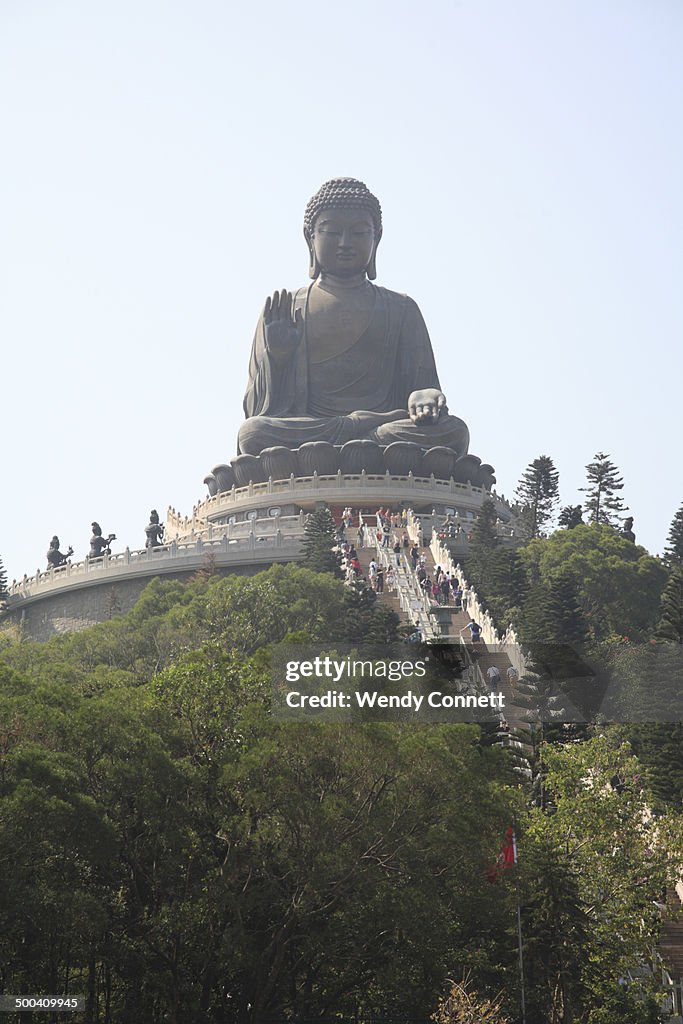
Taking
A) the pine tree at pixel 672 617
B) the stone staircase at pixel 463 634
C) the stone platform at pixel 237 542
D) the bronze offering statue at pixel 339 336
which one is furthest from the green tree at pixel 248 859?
the bronze offering statue at pixel 339 336

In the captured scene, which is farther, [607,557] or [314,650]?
[607,557]

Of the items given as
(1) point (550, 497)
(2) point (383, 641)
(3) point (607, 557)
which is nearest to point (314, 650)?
(2) point (383, 641)

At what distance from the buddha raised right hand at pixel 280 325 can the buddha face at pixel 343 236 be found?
235 cm

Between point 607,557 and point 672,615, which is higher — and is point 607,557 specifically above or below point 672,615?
above

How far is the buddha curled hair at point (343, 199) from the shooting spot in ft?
146

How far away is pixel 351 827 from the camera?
15406 mm

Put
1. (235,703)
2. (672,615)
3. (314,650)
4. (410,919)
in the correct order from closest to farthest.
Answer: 1. (410,919)
2. (235,703)
3. (314,650)
4. (672,615)

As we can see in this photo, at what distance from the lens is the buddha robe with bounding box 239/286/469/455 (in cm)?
4172

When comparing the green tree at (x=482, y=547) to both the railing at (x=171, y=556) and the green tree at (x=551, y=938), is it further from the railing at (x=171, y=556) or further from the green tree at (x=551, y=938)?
the green tree at (x=551, y=938)

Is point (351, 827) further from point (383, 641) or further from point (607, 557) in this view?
point (607, 557)

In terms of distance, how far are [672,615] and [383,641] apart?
13.8 ft

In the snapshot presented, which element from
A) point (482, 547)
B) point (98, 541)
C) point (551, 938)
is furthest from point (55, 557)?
point (551, 938)

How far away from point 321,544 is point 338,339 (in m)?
13.7

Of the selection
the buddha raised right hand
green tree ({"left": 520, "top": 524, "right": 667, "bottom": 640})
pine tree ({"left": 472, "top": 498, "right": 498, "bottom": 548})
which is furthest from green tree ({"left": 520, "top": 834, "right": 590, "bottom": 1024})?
the buddha raised right hand
